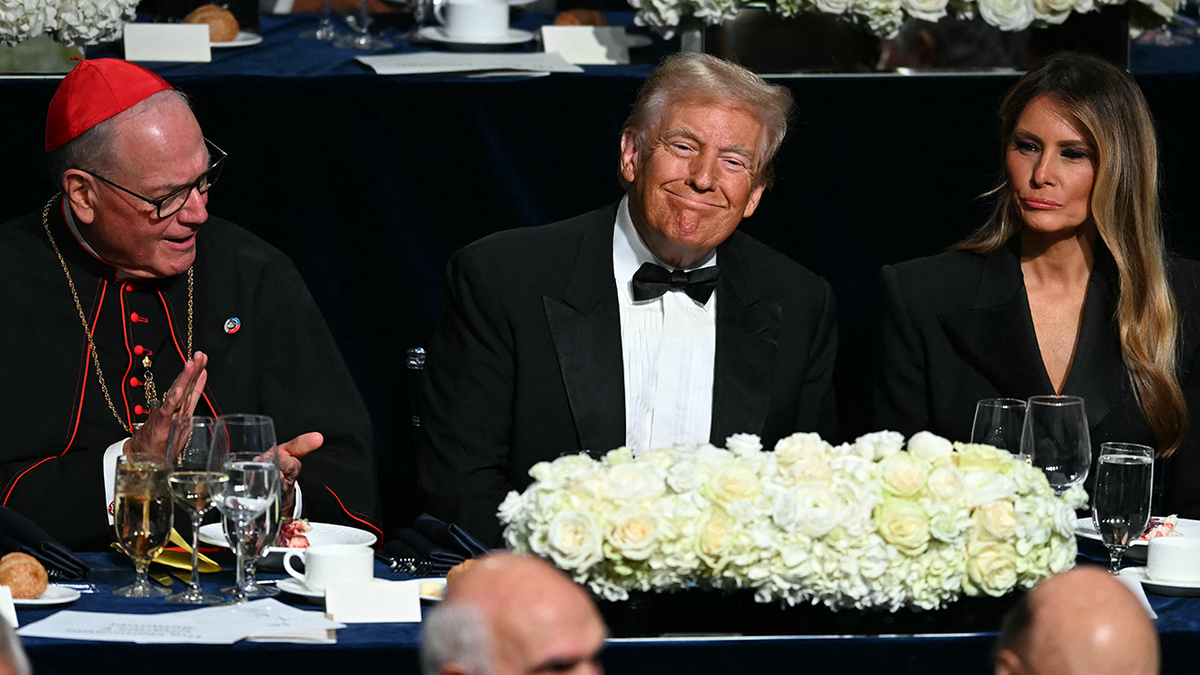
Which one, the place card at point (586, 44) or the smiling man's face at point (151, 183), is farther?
the place card at point (586, 44)

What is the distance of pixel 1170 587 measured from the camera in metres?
2.51

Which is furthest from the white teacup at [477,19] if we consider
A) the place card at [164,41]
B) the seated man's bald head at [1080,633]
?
the seated man's bald head at [1080,633]

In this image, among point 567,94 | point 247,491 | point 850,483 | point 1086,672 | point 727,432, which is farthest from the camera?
point 567,94

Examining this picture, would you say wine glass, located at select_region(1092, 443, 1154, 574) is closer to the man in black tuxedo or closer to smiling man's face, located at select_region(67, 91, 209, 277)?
the man in black tuxedo

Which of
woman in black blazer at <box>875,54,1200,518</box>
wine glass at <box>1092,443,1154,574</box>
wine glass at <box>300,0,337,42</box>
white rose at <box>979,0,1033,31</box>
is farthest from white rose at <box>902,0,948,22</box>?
wine glass at <box>1092,443,1154,574</box>

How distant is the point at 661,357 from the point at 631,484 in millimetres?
1397

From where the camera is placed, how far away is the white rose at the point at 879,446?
7.55 feet

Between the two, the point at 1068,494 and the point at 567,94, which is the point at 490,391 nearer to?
the point at 567,94

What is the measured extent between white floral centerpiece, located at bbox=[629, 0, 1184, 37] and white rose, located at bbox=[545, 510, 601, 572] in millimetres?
2102

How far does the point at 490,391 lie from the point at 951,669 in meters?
Answer: 1.47

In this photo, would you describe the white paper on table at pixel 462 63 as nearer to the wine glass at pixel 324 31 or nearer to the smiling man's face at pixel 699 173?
the wine glass at pixel 324 31

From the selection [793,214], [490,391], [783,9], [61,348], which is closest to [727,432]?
[490,391]

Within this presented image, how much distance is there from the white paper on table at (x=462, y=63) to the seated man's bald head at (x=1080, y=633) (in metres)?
2.45

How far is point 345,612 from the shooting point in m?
2.35
